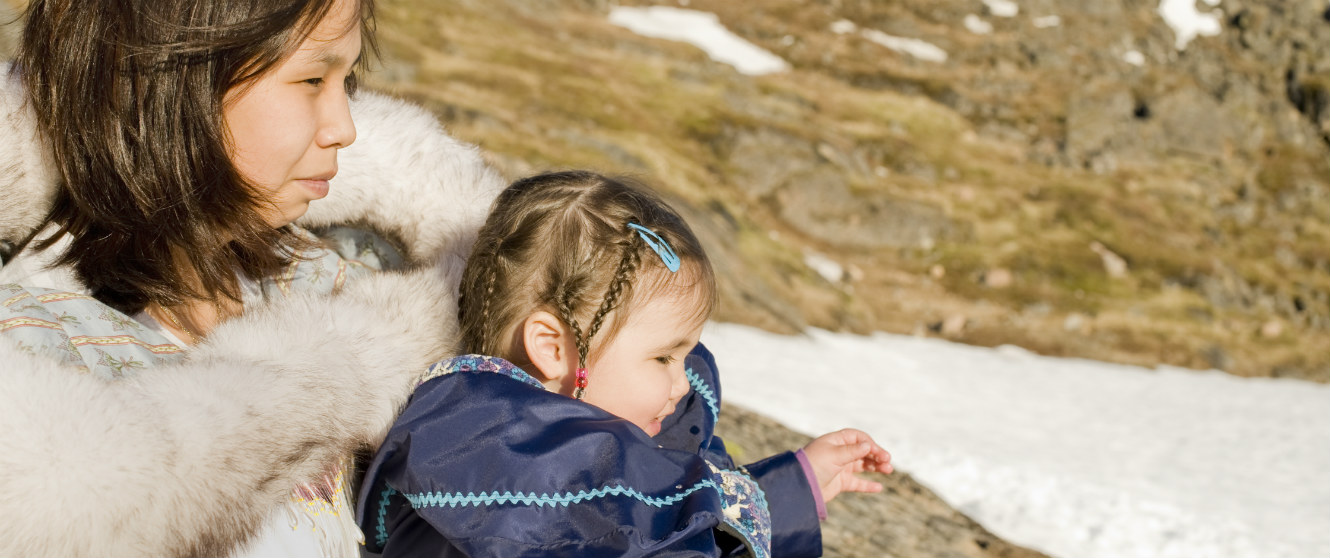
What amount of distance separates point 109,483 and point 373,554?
4.19 ft

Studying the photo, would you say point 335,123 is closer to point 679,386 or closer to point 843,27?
point 679,386

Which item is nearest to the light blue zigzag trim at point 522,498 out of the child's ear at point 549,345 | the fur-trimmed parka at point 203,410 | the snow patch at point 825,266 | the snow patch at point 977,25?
the fur-trimmed parka at point 203,410

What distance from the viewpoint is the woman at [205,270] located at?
218 centimetres

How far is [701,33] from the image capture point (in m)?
47.5

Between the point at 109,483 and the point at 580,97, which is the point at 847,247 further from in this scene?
the point at 109,483

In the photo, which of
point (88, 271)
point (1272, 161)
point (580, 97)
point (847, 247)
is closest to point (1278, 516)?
point (88, 271)

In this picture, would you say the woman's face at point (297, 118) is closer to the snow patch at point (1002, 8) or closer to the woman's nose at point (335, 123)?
the woman's nose at point (335, 123)

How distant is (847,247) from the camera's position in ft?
101

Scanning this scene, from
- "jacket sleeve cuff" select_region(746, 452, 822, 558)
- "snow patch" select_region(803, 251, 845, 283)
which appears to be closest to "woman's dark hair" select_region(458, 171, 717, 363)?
"jacket sleeve cuff" select_region(746, 452, 822, 558)

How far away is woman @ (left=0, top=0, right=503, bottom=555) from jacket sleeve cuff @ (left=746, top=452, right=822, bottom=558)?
1.33 metres

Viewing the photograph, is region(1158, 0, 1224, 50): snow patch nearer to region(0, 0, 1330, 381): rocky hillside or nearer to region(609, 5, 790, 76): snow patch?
region(0, 0, 1330, 381): rocky hillside

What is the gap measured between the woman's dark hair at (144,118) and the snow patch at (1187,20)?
208ft

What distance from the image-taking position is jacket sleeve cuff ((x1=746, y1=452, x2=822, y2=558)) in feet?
12.0

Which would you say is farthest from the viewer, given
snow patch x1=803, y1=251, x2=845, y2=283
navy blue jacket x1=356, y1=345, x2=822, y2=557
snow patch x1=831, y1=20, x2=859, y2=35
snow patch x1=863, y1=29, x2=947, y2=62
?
snow patch x1=831, y1=20, x2=859, y2=35
